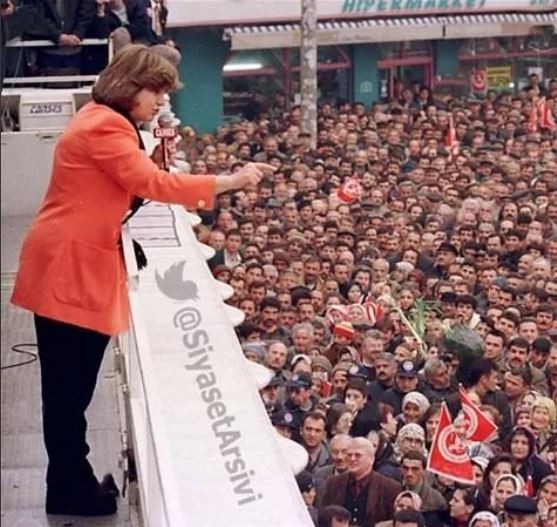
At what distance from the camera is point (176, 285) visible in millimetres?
1788

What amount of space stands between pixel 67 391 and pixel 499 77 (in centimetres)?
781

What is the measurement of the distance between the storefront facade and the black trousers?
7126mm

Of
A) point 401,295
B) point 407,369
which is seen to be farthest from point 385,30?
point 407,369

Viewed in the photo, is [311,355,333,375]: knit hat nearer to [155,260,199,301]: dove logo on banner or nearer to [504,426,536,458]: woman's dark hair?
[504,426,536,458]: woman's dark hair

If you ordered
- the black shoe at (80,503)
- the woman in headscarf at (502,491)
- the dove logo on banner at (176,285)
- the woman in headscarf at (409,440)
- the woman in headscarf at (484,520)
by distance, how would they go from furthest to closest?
the woman in headscarf at (409,440) < the woman in headscarf at (502,491) < the woman in headscarf at (484,520) < the dove logo on banner at (176,285) < the black shoe at (80,503)

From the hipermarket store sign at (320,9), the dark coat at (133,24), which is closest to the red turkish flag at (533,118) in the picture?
the hipermarket store sign at (320,9)

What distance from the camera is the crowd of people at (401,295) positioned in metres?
2.71

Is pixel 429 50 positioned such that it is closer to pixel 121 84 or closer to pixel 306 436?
pixel 306 436

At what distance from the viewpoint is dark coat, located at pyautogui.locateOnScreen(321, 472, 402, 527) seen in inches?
99.1

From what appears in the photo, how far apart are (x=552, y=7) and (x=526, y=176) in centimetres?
213

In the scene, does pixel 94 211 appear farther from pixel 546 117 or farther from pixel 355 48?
pixel 355 48

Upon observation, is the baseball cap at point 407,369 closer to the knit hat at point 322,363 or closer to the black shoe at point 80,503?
the knit hat at point 322,363

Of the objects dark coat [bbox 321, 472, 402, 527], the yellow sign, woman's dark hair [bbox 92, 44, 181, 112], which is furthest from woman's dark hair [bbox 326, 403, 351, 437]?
the yellow sign

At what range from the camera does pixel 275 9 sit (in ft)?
31.8
